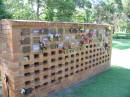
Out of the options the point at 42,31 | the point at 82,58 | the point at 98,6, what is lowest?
the point at 82,58

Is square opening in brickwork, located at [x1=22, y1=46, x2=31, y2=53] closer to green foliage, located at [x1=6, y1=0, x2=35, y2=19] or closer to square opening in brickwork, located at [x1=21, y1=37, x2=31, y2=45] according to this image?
square opening in brickwork, located at [x1=21, y1=37, x2=31, y2=45]

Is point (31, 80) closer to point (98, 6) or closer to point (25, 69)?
point (25, 69)

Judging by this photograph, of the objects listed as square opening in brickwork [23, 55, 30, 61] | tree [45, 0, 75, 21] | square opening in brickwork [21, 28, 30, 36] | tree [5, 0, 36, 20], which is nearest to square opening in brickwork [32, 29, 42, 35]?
square opening in brickwork [21, 28, 30, 36]

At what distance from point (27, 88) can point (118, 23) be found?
3944 centimetres

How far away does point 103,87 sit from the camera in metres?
4.88

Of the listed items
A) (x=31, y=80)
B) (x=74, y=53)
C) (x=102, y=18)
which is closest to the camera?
(x=31, y=80)

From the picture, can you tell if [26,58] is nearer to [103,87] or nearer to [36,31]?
[36,31]

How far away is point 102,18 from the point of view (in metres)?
33.2

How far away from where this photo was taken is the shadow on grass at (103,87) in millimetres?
4414

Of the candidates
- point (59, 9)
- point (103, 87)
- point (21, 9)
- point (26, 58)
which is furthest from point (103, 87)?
point (21, 9)

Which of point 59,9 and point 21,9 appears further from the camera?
point 21,9

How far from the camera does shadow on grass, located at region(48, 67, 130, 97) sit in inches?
174

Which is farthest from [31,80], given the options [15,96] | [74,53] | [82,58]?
[82,58]

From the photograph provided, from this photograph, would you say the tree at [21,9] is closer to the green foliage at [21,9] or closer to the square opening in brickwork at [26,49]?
the green foliage at [21,9]
